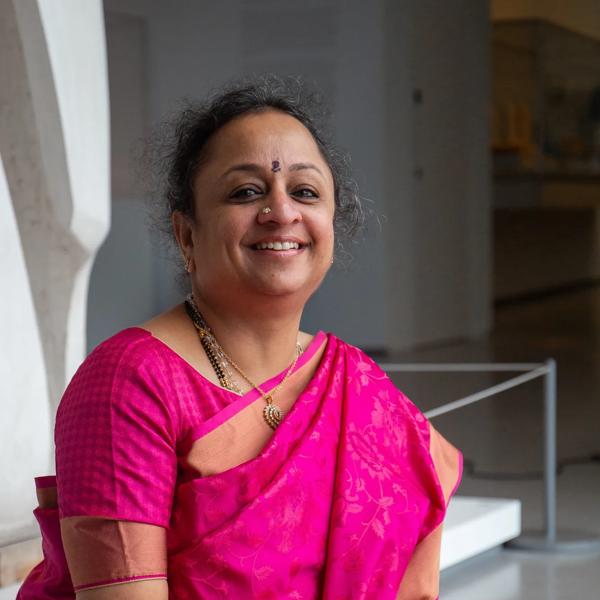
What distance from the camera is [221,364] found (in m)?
1.72

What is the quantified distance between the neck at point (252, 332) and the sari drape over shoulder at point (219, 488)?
0.03 meters

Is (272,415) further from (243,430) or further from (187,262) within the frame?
(187,262)

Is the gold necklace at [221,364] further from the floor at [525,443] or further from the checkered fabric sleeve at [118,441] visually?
the floor at [525,443]

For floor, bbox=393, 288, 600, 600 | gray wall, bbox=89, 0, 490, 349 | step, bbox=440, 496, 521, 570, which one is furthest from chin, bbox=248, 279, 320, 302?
gray wall, bbox=89, 0, 490, 349

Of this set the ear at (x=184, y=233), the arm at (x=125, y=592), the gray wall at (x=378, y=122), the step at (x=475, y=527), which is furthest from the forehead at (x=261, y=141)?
the gray wall at (x=378, y=122)

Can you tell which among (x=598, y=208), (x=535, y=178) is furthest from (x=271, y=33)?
(x=598, y=208)

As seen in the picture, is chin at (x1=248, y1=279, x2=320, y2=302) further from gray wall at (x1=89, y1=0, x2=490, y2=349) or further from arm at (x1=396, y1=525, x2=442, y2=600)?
gray wall at (x1=89, y1=0, x2=490, y2=349)

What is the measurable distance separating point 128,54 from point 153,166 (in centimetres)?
754

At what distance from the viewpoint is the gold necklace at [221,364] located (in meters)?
1.71

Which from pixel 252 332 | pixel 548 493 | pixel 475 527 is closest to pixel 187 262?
pixel 252 332

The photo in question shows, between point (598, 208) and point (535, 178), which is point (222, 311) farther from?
point (598, 208)

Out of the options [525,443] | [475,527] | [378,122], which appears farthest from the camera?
[378,122]

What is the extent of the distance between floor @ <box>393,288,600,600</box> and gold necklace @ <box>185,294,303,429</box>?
2352 mm

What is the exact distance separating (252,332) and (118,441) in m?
0.30
